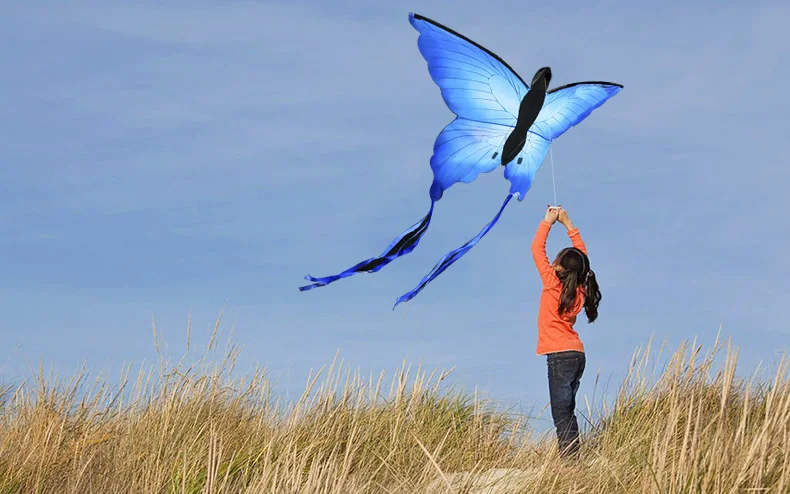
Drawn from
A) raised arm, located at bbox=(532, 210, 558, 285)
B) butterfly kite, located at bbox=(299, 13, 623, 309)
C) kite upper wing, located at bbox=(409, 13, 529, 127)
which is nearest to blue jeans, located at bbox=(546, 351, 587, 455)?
raised arm, located at bbox=(532, 210, 558, 285)

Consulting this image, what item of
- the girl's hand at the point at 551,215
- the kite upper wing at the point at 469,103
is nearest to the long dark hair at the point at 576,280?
the girl's hand at the point at 551,215

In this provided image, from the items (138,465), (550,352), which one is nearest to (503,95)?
(550,352)

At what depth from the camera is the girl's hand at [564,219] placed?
5742 millimetres

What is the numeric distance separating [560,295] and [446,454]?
1309 millimetres

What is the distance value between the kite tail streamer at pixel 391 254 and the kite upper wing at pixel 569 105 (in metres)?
0.87

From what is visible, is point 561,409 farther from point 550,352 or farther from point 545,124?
point 545,124

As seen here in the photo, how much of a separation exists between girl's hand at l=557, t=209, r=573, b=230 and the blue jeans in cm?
92

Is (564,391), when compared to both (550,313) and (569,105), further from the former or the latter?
(569,105)

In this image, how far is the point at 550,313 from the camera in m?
5.56

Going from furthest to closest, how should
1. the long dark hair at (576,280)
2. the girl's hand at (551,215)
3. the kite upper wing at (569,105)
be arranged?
the girl's hand at (551,215) < the long dark hair at (576,280) < the kite upper wing at (569,105)

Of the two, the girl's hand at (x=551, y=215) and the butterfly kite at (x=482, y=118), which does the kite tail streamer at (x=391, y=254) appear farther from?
the girl's hand at (x=551, y=215)

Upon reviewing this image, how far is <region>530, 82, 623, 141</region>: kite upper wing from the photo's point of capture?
4.84 metres

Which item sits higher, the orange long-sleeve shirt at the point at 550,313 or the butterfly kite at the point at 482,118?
the butterfly kite at the point at 482,118

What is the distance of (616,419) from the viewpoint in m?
5.58
